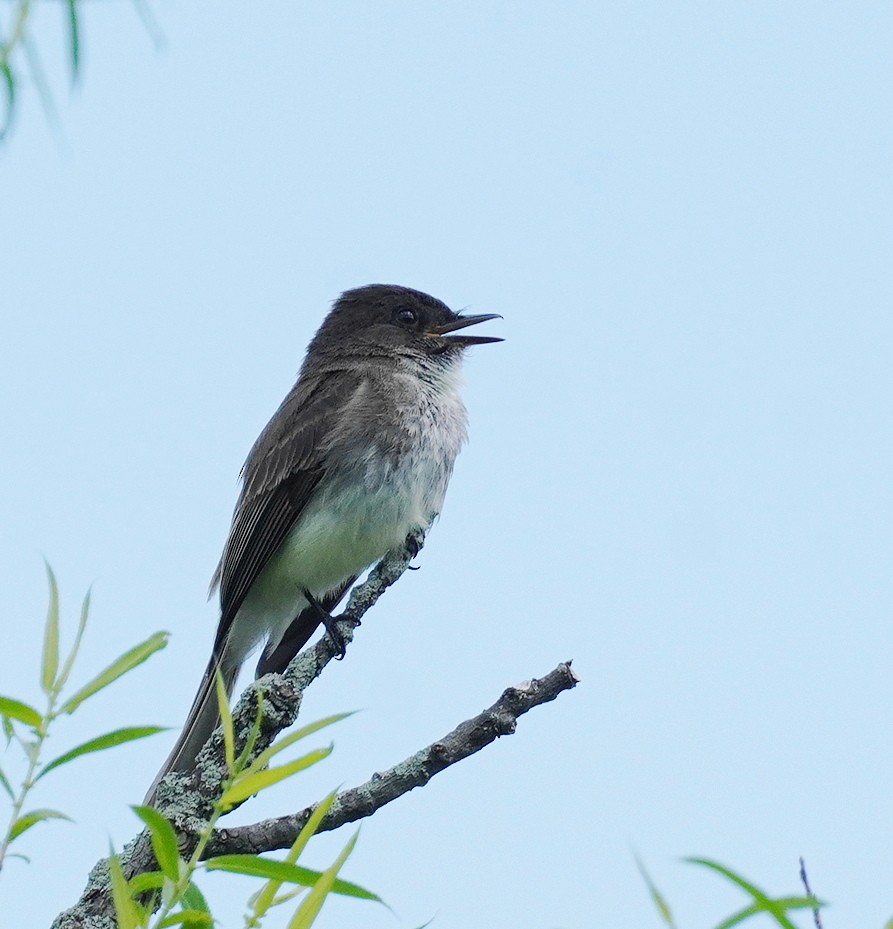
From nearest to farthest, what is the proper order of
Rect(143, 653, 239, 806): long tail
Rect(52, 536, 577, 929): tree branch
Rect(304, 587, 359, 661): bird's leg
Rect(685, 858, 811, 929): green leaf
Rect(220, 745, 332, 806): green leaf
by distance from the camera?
Rect(685, 858, 811, 929): green leaf < Rect(220, 745, 332, 806): green leaf < Rect(52, 536, 577, 929): tree branch < Rect(304, 587, 359, 661): bird's leg < Rect(143, 653, 239, 806): long tail

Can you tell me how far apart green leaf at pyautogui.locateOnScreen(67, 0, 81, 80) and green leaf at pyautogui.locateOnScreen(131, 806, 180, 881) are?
812 mm

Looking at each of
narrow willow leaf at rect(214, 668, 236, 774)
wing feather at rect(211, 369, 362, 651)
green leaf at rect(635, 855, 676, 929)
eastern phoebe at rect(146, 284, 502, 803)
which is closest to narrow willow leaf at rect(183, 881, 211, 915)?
narrow willow leaf at rect(214, 668, 236, 774)

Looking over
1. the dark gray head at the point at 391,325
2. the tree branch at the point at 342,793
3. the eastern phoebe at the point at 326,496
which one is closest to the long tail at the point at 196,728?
the eastern phoebe at the point at 326,496

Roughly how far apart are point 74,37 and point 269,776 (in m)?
0.90

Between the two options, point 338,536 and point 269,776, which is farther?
point 338,536

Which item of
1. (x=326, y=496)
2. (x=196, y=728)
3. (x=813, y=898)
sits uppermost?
(x=326, y=496)

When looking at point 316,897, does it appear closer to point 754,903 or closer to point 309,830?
point 309,830

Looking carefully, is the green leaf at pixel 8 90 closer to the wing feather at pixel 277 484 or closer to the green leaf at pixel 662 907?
the green leaf at pixel 662 907

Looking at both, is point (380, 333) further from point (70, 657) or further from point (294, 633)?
point (70, 657)

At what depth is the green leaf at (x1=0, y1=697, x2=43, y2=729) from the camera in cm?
153

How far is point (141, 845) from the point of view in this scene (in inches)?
115

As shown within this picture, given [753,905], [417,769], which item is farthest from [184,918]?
[417,769]

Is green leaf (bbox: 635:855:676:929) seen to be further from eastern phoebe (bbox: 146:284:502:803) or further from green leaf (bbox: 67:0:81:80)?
eastern phoebe (bbox: 146:284:502:803)

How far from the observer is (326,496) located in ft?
20.2
